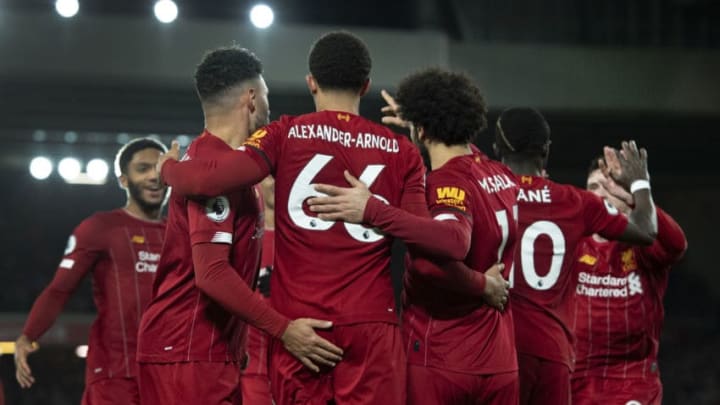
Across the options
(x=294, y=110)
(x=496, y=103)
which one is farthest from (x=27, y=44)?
(x=496, y=103)

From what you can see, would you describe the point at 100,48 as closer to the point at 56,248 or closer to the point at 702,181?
the point at 56,248

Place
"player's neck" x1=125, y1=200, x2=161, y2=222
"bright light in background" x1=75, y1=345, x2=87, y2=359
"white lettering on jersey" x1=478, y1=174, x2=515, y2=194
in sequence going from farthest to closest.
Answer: "bright light in background" x1=75, y1=345, x2=87, y2=359 → "player's neck" x1=125, y1=200, x2=161, y2=222 → "white lettering on jersey" x1=478, y1=174, x2=515, y2=194

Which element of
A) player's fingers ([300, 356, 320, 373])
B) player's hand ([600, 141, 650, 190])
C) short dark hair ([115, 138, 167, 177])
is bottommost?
player's fingers ([300, 356, 320, 373])

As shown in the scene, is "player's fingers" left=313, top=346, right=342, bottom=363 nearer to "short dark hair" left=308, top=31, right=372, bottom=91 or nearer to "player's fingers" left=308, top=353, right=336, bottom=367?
"player's fingers" left=308, top=353, right=336, bottom=367

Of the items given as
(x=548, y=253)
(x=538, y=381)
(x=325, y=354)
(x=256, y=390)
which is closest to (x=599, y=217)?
(x=548, y=253)

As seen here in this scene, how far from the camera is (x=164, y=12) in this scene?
36.7ft

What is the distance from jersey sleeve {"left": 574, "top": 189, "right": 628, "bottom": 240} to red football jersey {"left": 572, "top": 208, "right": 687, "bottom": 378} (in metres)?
0.86

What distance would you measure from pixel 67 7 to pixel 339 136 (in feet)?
26.7

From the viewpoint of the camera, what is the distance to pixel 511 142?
183 inches

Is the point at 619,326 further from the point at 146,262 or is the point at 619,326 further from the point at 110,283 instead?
the point at 110,283

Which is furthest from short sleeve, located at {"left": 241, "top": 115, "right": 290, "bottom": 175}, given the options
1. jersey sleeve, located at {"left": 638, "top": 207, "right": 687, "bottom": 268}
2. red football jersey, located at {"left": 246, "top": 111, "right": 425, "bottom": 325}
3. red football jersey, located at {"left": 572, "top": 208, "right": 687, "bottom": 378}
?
red football jersey, located at {"left": 572, "top": 208, "right": 687, "bottom": 378}

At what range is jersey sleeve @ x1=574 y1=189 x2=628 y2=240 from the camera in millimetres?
4531

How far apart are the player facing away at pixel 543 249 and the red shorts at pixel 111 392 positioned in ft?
7.18

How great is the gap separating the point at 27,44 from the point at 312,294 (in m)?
8.27
